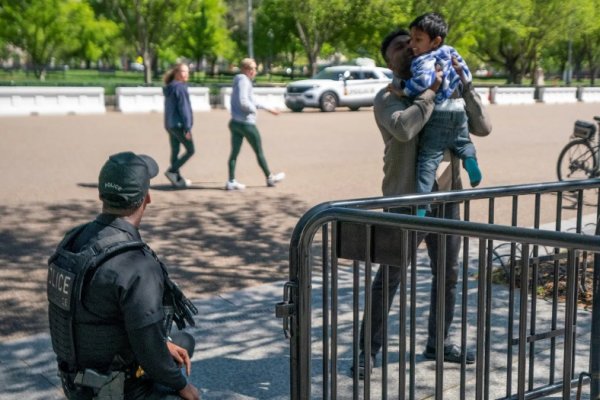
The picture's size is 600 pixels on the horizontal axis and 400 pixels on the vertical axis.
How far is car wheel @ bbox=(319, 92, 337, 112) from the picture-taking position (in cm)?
2839

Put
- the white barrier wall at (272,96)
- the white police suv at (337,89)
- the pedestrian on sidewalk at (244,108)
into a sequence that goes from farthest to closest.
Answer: the white barrier wall at (272,96), the white police suv at (337,89), the pedestrian on sidewalk at (244,108)

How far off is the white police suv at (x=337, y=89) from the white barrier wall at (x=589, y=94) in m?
15.6

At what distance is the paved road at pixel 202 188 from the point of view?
21.5 ft

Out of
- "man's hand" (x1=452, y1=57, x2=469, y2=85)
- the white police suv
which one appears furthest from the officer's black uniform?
the white police suv

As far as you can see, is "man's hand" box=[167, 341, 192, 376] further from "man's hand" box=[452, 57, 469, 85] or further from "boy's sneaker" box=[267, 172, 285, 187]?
"boy's sneaker" box=[267, 172, 285, 187]

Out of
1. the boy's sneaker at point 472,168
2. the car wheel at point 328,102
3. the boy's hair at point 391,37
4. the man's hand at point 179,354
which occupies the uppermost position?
the boy's hair at point 391,37

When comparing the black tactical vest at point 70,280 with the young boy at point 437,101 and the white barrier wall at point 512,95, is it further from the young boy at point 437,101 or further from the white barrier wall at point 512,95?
the white barrier wall at point 512,95

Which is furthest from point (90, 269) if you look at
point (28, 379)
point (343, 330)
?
Answer: point (343, 330)

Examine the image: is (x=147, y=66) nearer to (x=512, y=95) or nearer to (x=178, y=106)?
(x=512, y=95)

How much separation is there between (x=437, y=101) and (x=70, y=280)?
2.31 metres

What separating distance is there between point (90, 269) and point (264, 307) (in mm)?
3101

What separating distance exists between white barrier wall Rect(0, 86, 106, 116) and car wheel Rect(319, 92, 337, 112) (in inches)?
296

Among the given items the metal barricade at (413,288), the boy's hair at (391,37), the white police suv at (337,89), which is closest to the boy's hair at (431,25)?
the boy's hair at (391,37)

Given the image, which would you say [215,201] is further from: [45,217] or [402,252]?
[402,252]
